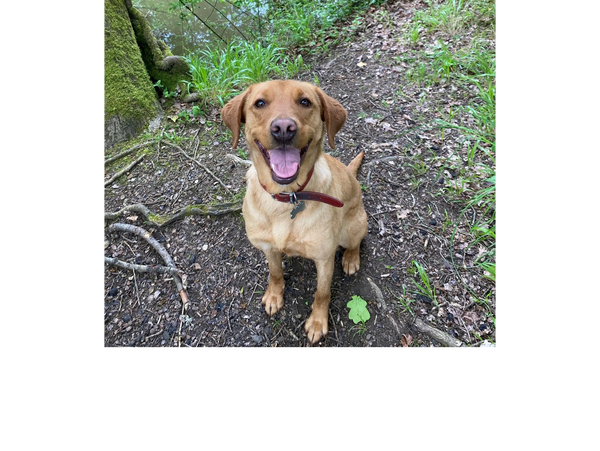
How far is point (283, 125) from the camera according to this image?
6.26 feet

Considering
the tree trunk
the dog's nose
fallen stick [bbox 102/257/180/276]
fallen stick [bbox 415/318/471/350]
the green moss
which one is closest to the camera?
the dog's nose

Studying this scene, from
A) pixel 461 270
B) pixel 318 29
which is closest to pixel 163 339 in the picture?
pixel 461 270

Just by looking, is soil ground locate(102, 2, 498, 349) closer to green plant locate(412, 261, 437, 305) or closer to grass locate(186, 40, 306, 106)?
green plant locate(412, 261, 437, 305)

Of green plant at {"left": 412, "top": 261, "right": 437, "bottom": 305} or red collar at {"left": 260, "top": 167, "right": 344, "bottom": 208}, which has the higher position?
red collar at {"left": 260, "top": 167, "right": 344, "bottom": 208}

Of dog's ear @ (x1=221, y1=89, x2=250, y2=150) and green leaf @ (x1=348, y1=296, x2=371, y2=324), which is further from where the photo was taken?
green leaf @ (x1=348, y1=296, x2=371, y2=324)

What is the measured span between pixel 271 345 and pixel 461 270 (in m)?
1.98

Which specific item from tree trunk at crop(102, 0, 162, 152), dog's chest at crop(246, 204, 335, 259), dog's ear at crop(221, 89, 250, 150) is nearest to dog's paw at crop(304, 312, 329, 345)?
dog's chest at crop(246, 204, 335, 259)

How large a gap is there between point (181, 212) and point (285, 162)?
1.90 m

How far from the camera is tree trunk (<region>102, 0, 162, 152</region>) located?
4.01m

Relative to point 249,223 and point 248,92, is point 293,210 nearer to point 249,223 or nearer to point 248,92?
point 249,223

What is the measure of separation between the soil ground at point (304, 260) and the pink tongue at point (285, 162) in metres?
1.39

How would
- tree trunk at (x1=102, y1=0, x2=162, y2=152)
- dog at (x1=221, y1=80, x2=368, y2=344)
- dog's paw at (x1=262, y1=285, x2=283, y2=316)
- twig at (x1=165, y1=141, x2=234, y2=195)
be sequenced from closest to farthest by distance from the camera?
dog at (x1=221, y1=80, x2=368, y2=344)
dog's paw at (x1=262, y1=285, x2=283, y2=316)
twig at (x1=165, y1=141, x2=234, y2=195)
tree trunk at (x1=102, y1=0, x2=162, y2=152)

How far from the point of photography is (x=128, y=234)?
3332 mm

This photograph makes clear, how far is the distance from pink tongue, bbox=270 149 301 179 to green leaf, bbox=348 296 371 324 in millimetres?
1434
